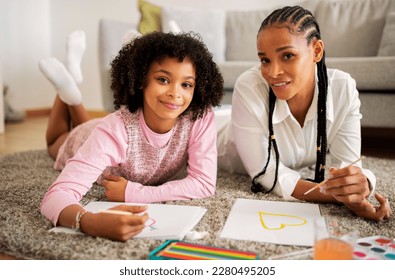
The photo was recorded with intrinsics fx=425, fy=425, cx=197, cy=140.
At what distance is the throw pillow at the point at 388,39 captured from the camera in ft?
7.53

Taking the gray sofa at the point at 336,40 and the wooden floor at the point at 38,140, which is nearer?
the gray sofa at the point at 336,40

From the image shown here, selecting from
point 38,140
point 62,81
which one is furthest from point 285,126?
point 38,140

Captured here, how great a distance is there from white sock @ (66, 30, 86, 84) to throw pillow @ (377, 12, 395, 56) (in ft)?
5.24

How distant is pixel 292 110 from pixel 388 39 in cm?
139

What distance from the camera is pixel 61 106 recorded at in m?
1.76

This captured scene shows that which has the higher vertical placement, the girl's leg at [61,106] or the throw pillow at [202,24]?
the throw pillow at [202,24]

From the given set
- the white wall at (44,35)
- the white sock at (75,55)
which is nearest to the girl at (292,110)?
the white sock at (75,55)

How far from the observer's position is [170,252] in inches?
30.2

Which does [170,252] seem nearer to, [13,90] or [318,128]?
[318,128]

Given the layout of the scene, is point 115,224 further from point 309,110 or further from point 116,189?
point 309,110

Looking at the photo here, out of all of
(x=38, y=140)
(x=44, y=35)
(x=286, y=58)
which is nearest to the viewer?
(x=286, y=58)

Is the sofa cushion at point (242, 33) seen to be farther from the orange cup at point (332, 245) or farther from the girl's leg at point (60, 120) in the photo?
the orange cup at point (332, 245)

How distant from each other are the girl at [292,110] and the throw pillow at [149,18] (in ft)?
5.16
